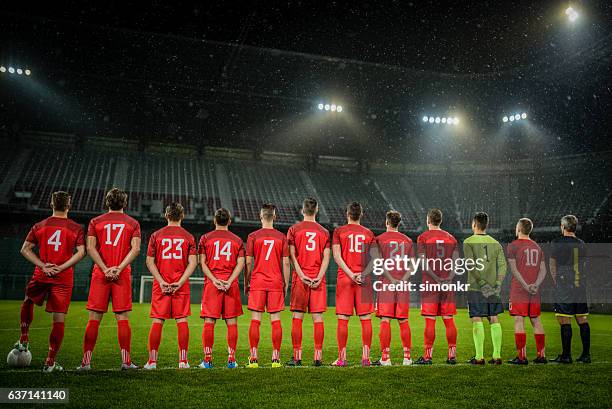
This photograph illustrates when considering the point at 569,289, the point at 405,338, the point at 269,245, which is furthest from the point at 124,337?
the point at 569,289

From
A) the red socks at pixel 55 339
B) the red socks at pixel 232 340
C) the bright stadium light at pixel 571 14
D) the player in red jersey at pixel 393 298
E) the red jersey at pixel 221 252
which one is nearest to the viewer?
the red socks at pixel 55 339

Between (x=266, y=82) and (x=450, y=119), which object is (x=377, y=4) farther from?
(x=450, y=119)

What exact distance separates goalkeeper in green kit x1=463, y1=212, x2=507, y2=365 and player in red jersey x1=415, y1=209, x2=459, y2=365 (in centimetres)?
26

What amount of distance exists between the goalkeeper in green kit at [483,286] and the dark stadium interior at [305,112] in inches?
486

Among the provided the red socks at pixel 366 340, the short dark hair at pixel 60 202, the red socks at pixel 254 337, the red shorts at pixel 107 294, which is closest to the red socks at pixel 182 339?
the red shorts at pixel 107 294

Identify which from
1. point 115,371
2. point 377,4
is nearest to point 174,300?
point 115,371

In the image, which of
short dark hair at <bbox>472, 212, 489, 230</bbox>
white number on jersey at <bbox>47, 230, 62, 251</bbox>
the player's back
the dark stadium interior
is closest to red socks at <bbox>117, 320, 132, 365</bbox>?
the player's back

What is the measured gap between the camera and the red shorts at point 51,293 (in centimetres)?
582

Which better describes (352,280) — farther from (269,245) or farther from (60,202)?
(60,202)

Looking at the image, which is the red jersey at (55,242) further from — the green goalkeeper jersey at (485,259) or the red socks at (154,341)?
the green goalkeeper jersey at (485,259)

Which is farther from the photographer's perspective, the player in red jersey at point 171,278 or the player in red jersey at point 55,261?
the player in red jersey at point 171,278

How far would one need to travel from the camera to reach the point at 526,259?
7238mm

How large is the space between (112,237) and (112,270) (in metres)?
0.42

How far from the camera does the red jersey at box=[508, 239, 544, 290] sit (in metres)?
7.20
